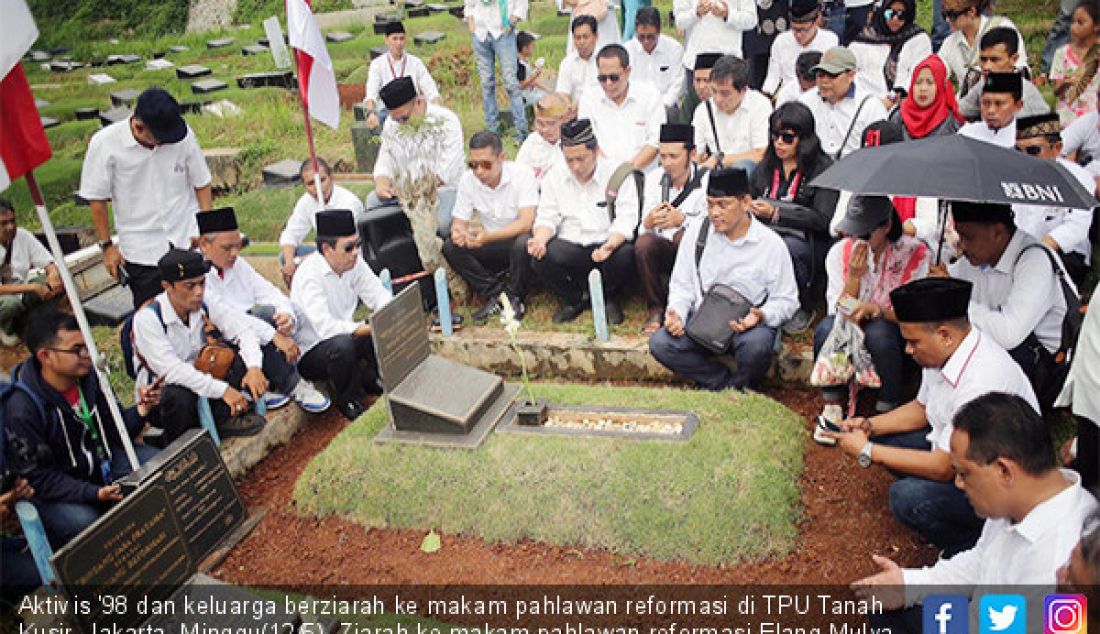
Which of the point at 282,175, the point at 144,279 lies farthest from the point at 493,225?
the point at 282,175

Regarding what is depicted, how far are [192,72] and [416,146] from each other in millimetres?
12228

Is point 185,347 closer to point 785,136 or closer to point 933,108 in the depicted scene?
point 785,136

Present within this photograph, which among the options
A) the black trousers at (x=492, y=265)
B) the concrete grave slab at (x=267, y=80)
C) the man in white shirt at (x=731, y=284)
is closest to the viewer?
the man in white shirt at (x=731, y=284)

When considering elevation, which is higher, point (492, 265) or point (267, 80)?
point (267, 80)

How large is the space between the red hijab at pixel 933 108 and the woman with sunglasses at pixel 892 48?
107 cm

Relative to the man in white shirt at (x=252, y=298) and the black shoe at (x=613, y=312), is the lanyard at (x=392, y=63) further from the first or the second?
the black shoe at (x=613, y=312)

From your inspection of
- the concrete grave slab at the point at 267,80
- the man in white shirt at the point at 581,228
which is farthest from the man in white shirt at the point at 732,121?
the concrete grave slab at the point at 267,80

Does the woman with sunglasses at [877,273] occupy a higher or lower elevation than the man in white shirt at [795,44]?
lower

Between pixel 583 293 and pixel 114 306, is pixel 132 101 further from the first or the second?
pixel 583 293

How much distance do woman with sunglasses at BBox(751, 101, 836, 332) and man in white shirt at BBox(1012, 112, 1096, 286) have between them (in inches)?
48.0

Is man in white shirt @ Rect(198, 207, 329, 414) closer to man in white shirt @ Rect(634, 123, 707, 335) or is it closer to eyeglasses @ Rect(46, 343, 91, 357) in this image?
eyeglasses @ Rect(46, 343, 91, 357)

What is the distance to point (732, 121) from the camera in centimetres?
689

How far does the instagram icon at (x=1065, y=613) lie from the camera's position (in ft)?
8.46

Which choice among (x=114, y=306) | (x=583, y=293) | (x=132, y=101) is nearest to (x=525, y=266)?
(x=583, y=293)
